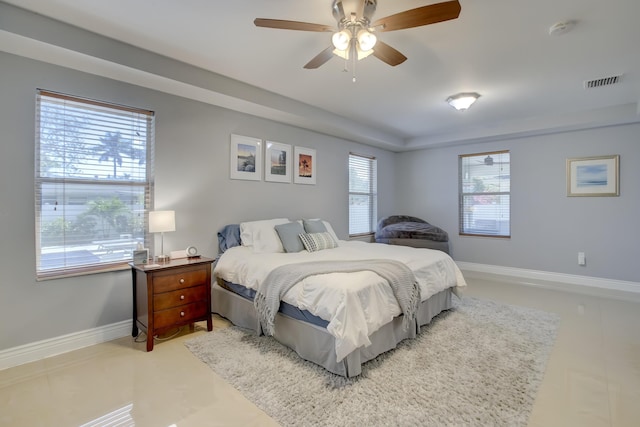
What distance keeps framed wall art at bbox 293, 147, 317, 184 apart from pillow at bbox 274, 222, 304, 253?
101 centimetres

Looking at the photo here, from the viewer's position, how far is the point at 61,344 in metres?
2.55

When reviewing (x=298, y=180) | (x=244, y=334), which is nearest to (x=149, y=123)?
(x=298, y=180)

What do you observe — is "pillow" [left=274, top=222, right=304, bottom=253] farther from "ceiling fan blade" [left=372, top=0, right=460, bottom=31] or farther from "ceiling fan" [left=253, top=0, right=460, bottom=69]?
"ceiling fan blade" [left=372, top=0, right=460, bottom=31]

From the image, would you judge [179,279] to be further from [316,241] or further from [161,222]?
[316,241]

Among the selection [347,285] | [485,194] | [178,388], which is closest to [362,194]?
[485,194]

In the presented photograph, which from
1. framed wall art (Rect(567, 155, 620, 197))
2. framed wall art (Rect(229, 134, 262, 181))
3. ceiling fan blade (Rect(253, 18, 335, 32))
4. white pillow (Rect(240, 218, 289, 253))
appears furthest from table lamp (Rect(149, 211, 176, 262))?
framed wall art (Rect(567, 155, 620, 197))

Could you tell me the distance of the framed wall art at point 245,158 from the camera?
12.4ft

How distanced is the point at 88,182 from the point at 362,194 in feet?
14.0

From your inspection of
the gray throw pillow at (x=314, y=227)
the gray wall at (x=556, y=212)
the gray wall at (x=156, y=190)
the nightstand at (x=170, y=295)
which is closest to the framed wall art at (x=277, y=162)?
the gray wall at (x=156, y=190)

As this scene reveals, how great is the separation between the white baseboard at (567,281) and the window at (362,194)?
2.25m

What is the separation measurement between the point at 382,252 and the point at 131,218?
2.68 m

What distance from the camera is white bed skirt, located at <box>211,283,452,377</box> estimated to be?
218 centimetres

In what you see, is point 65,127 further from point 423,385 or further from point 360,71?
point 423,385

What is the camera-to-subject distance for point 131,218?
3004mm
